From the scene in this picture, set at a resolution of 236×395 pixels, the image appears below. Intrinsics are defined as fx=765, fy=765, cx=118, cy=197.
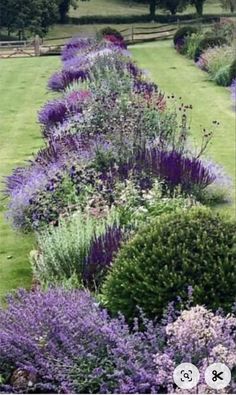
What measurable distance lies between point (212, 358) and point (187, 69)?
24.6 meters

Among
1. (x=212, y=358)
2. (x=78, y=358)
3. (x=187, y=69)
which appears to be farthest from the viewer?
(x=187, y=69)

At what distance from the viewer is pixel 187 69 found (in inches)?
1102

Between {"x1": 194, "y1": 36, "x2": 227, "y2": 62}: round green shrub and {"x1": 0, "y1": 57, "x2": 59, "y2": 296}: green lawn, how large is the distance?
5700 mm

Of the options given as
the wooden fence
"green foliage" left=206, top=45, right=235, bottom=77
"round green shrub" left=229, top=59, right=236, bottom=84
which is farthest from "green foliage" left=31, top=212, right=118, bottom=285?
the wooden fence

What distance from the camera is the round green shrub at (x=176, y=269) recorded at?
4.84m

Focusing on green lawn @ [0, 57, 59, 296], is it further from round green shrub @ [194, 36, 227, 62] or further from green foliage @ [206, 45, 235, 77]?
round green shrub @ [194, 36, 227, 62]

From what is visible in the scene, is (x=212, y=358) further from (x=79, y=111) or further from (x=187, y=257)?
(x=79, y=111)

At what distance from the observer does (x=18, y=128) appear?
16500mm

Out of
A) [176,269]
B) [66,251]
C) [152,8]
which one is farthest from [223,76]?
[152,8]

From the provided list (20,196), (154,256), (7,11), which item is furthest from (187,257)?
(7,11)

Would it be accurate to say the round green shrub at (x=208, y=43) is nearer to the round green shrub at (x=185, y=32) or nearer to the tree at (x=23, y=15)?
the round green shrub at (x=185, y=32)

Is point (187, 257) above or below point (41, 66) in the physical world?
above

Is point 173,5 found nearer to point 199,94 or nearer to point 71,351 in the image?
point 199,94

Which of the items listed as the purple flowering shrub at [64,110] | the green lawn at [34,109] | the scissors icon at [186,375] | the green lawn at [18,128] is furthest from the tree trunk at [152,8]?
the scissors icon at [186,375]
